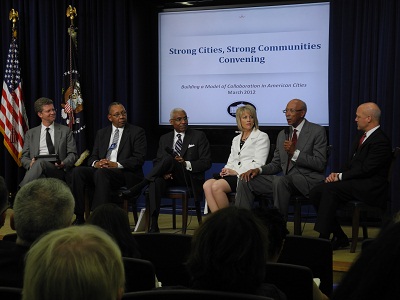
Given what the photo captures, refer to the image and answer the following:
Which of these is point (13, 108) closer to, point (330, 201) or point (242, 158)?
point (242, 158)

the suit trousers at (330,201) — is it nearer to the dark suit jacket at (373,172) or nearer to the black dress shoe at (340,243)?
the dark suit jacket at (373,172)

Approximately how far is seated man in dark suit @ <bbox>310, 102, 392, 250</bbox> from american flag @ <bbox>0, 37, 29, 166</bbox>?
154 inches

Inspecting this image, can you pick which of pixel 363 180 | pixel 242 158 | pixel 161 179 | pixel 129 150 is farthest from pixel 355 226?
pixel 129 150

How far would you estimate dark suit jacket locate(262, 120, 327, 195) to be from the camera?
17.7 feet

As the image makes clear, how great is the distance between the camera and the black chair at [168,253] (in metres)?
2.80

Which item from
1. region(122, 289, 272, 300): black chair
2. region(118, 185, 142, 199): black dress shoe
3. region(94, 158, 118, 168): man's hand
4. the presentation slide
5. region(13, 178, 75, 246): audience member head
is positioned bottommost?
region(118, 185, 142, 199): black dress shoe

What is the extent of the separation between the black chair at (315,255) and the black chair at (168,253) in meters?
0.45

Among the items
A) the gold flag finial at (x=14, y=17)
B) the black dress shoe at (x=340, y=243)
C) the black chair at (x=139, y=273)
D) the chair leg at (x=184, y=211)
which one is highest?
the gold flag finial at (x=14, y=17)

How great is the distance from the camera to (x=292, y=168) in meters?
5.58

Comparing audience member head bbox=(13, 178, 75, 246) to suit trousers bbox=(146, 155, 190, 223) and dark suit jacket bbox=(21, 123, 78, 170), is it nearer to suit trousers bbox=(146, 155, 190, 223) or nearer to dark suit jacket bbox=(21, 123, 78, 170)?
suit trousers bbox=(146, 155, 190, 223)

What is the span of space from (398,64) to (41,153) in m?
3.68

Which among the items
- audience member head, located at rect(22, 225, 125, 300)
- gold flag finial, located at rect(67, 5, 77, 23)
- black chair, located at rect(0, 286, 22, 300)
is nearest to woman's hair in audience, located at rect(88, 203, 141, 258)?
black chair, located at rect(0, 286, 22, 300)

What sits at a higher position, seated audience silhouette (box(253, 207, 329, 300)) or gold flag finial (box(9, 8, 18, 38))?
gold flag finial (box(9, 8, 18, 38))

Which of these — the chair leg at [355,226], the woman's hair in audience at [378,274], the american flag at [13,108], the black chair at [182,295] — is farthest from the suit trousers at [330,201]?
the woman's hair in audience at [378,274]
